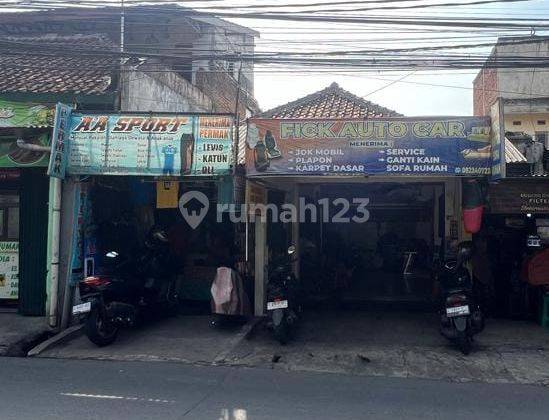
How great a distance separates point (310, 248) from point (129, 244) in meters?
4.32

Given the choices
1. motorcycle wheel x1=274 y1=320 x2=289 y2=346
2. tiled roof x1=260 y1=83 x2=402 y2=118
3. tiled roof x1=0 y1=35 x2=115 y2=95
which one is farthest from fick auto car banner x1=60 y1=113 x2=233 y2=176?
tiled roof x1=260 y1=83 x2=402 y2=118

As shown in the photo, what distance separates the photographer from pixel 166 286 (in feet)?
29.9

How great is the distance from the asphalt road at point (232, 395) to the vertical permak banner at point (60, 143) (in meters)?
2.89

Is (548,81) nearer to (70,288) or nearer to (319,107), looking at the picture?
(319,107)

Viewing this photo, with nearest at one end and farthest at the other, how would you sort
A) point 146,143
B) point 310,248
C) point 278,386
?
point 278,386 → point 146,143 → point 310,248

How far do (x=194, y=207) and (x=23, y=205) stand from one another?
300cm

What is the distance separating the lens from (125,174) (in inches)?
329

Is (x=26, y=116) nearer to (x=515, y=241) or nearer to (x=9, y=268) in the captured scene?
(x=9, y=268)

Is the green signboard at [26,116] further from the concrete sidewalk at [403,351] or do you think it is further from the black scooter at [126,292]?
the concrete sidewalk at [403,351]

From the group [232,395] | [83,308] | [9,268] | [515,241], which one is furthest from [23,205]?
[515,241]

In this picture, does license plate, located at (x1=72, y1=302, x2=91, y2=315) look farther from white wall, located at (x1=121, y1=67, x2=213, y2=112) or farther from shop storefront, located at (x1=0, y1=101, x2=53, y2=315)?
white wall, located at (x1=121, y1=67, x2=213, y2=112)

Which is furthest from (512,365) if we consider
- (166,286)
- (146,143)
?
(146,143)

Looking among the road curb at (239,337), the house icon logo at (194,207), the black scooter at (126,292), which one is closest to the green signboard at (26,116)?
the black scooter at (126,292)

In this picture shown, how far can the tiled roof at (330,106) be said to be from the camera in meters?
14.4
